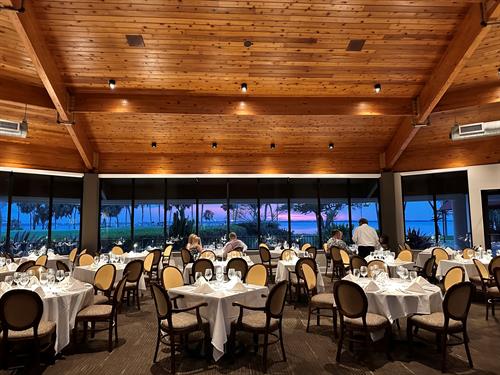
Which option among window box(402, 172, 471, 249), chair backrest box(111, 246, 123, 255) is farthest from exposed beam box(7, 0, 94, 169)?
window box(402, 172, 471, 249)

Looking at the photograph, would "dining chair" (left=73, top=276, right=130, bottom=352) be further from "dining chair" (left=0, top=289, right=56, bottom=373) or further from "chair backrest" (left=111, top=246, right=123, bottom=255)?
"chair backrest" (left=111, top=246, right=123, bottom=255)

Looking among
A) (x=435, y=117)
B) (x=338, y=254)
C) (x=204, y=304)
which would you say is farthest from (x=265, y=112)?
(x=204, y=304)

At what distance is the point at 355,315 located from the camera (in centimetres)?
445

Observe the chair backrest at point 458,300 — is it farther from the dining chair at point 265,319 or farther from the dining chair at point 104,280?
the dining chair at point 104,280

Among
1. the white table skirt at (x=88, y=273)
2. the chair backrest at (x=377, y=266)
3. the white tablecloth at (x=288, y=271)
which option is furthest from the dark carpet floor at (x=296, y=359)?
the white tablecloth at (x=288, y=271)

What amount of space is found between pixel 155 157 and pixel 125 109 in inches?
120

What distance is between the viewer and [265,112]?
28.7 feet

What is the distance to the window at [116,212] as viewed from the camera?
11727mm

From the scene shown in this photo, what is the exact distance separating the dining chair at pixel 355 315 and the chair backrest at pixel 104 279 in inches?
141

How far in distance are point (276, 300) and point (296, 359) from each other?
779 millimetres

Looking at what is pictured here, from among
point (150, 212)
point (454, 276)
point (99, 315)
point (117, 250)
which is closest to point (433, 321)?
point (454, 276)

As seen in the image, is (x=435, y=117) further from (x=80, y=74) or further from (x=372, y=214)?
(x=80, y=74)

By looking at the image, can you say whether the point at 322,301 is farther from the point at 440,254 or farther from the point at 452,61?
the point at 452,61

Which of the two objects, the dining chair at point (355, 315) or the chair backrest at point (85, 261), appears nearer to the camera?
the dining chair at point (355, 315)
